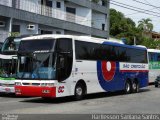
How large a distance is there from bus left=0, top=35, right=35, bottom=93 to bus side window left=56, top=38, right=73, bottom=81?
3.90 meters

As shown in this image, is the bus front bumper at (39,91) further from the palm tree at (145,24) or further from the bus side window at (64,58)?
the palm tree at (145,24)

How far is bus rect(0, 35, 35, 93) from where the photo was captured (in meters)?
22.6

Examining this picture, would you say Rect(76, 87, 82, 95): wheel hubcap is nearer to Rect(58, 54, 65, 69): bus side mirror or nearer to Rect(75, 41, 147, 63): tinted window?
Rect(75, 41, 147, 63): tinted window

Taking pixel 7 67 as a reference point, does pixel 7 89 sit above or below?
below

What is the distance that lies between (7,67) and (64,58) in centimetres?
514

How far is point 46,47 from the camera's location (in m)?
18.9

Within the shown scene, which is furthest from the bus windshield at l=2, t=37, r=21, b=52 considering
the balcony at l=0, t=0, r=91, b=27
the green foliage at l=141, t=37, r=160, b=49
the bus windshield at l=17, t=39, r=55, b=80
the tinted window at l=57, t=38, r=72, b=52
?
the green foliage at l=141, t=37, r=160, b=49

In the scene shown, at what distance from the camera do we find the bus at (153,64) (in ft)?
120

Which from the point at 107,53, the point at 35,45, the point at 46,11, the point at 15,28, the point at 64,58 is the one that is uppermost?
the point at 46,11

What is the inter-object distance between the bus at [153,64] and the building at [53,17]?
35.6 ft

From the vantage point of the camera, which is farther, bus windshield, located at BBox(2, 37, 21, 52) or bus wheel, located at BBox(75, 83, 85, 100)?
bus windshield, located at BBox(2, 37, 21, 52)

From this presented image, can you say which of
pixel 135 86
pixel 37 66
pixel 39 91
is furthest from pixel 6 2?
pixel 39 91

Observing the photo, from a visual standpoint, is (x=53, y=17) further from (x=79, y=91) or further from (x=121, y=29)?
(x=121, y=29)

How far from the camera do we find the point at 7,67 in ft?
75.5
